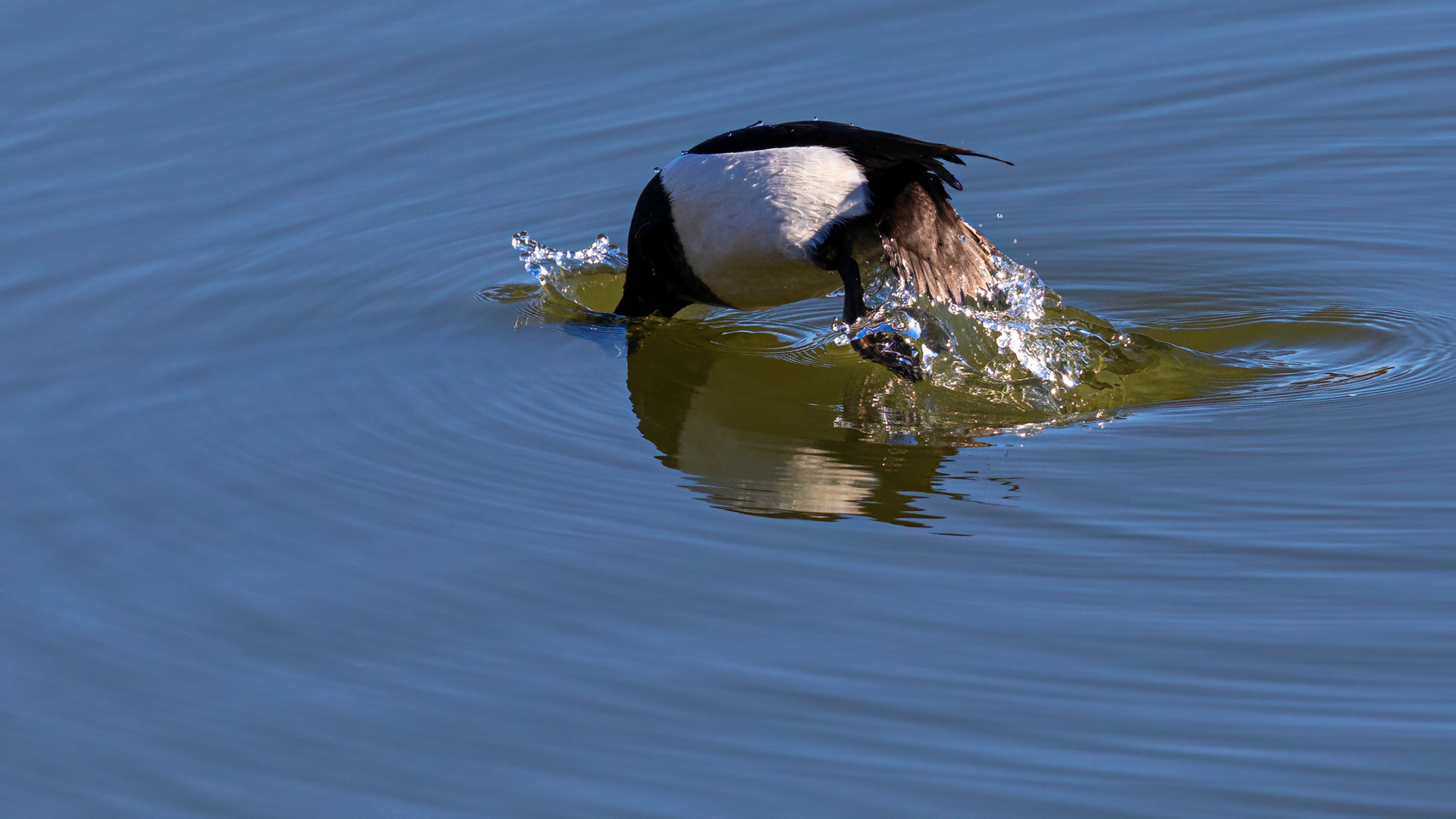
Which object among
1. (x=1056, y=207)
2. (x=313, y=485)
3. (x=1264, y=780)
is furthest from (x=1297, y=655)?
(x=1056, y=207)

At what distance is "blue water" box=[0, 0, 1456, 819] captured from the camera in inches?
133

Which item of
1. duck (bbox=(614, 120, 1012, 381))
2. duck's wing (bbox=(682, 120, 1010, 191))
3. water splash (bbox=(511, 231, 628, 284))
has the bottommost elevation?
water splash (bbox=(511, 231, 628, 284))

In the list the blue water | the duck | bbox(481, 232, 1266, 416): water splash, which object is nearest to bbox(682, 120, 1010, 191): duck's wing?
the duck

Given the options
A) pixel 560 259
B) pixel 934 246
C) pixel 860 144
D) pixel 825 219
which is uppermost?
pixel 860 144

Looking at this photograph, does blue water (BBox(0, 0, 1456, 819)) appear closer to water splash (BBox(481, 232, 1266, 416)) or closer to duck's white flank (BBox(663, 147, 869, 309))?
water splash (BBox(481, 232, 1266, 416))

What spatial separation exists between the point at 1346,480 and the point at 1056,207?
2.52 m

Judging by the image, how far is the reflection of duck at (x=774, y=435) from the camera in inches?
178

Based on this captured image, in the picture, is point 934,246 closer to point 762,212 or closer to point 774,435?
point 762,212

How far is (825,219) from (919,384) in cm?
63

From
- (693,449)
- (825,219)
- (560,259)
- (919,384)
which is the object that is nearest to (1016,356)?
(919,384)

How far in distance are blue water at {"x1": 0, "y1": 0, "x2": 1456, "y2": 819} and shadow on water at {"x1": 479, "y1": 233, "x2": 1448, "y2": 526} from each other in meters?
0.02

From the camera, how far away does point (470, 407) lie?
5227 millimetres

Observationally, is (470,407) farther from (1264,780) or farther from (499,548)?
(1264,780)

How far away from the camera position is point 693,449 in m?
4.96
